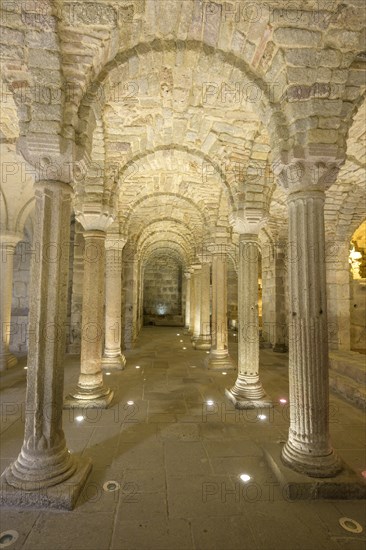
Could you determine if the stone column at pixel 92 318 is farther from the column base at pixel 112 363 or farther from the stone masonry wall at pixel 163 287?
the stone masonry wall at pixel 163 287

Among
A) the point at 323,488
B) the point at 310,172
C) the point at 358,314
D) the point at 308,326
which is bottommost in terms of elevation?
the point at 323,488

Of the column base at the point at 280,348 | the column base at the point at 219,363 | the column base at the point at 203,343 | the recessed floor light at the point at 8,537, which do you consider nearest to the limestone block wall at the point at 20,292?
the column base at the point at 203,343

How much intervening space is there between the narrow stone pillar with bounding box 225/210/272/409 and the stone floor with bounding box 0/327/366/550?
0.46m

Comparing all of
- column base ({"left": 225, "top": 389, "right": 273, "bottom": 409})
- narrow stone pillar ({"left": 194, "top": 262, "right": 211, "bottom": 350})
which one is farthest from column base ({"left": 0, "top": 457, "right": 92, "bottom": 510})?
narrow stone pillar ({"left": 194, "top": 262, "right": 211, "bottom": 350})

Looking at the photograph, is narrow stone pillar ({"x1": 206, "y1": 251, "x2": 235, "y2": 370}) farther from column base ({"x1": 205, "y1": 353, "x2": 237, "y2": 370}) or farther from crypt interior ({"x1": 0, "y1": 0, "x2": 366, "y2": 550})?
crypt interior ({"x1": 0, "y1": 0, "x2": 366, "y2": 550})

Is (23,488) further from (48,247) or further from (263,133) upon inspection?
(263,133)

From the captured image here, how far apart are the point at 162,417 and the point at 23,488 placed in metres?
2.25

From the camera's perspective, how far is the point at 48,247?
289 cm

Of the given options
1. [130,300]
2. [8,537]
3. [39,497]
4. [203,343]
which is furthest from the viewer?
[130,300]

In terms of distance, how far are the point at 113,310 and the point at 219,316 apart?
103 inches

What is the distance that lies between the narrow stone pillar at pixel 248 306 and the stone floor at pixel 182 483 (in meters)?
0.46

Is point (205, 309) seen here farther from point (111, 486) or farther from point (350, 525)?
point (350, 525)

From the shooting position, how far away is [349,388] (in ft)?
18.6

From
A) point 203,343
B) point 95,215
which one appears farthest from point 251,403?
point 203,343
